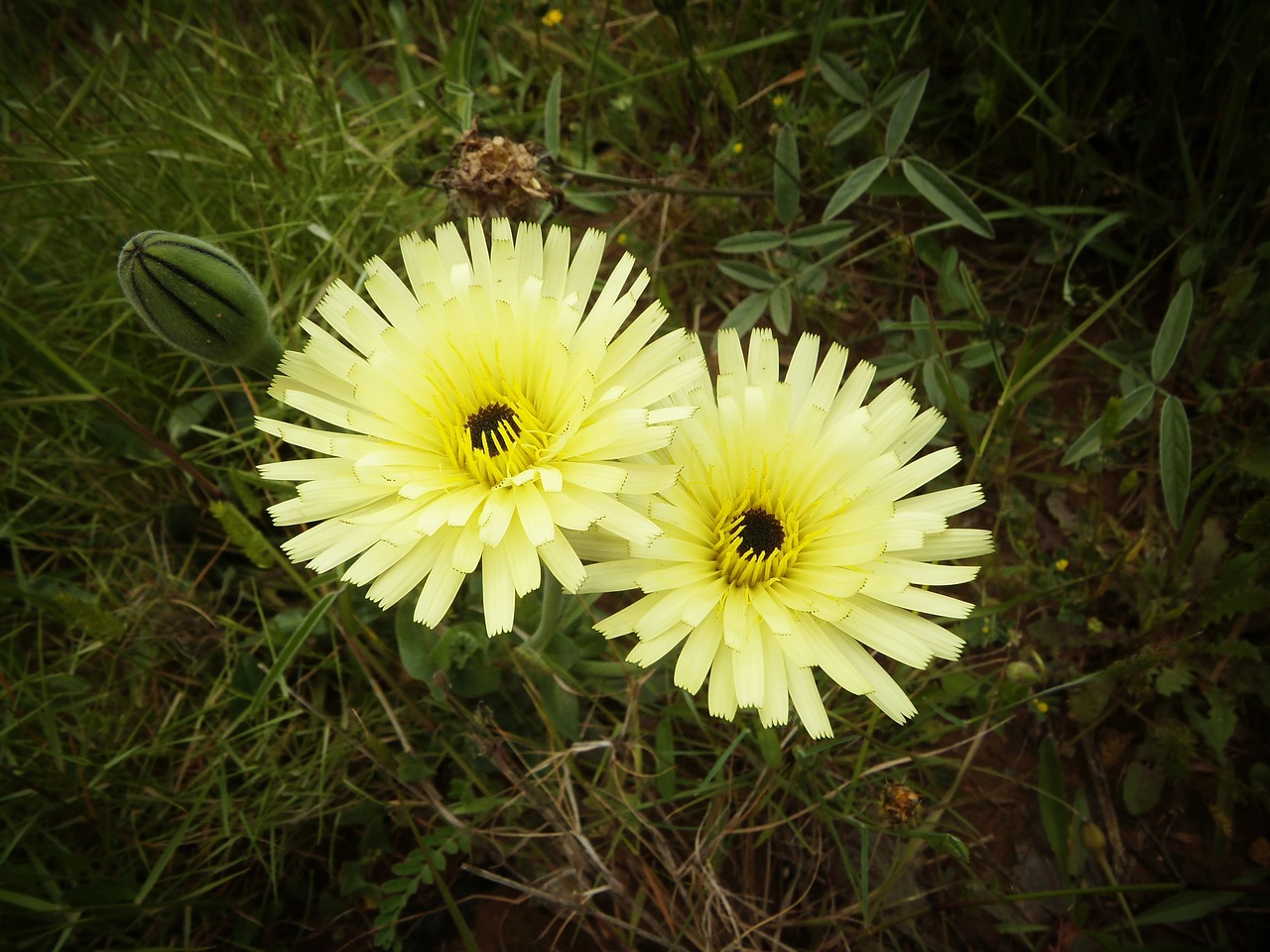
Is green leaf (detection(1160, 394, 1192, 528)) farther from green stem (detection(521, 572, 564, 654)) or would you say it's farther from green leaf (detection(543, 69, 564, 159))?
green leaf (detection(543, 69, 564, 159))

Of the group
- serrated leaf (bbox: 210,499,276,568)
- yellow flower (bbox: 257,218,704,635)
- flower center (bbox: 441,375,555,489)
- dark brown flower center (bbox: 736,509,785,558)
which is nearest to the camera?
yellow flower (bbox: 257,218,704,635)

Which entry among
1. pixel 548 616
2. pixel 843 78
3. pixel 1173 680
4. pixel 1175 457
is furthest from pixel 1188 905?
pixel 843 78

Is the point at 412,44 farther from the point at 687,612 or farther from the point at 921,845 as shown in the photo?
the point at 921,845

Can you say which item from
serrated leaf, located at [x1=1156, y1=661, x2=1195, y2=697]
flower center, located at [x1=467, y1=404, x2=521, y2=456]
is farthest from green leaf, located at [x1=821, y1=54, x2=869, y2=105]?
serrated leaf, located at [x1=1156, y1=661, x2=1195, y2=697]

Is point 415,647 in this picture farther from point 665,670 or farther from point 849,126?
point 849,126

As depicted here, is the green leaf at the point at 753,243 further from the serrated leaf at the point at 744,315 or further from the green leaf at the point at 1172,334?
the green leaf at the point at 1172,334
